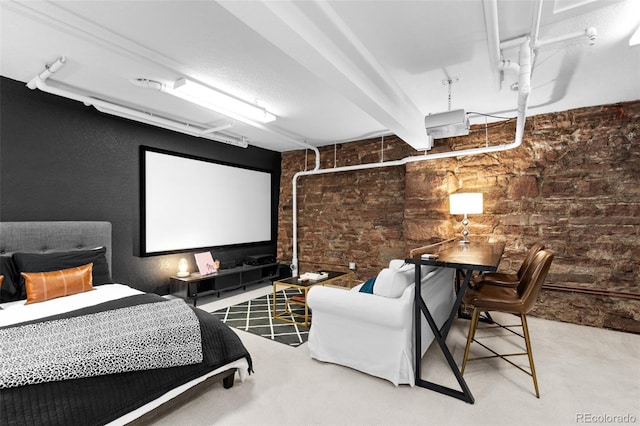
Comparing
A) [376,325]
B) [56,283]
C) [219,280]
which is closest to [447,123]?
[376,325]

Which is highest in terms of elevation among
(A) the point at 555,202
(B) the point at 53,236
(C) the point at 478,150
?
(C) the point at 478,150

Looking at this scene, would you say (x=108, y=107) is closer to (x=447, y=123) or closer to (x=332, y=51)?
(x=332, y=51)

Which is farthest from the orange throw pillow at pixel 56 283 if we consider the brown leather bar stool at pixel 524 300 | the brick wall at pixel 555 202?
the brick wall at pixel 555 202

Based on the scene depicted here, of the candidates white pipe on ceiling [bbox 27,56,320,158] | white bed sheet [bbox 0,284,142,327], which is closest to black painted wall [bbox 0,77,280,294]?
white pipe on ceiling [bbox 27,56,320,158]

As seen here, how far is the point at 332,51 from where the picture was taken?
2170 millimetres

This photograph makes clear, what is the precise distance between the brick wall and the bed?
327 cm

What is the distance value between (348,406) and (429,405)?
53 centimetres

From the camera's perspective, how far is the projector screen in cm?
414

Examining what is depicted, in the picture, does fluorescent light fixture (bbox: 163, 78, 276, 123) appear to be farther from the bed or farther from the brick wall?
the brick wall

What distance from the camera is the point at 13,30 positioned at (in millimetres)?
2209

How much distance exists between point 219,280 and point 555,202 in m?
4.39

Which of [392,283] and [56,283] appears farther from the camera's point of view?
[56,283]

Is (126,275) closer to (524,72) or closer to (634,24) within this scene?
(524,72)

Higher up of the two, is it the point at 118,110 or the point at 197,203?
the point at 118,110
